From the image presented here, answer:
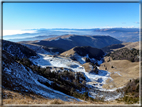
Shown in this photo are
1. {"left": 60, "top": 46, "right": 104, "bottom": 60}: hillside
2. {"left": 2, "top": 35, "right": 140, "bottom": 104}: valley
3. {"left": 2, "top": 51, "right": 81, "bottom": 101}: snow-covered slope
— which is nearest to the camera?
{"left": 2, "top": 51, "right": 81, "bottom": 101}: snow-covered slope

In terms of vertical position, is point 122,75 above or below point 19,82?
below

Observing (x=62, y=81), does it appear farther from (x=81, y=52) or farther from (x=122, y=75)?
(x=81, y=52)

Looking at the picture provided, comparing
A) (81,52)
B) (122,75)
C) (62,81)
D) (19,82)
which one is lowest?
(122,75)

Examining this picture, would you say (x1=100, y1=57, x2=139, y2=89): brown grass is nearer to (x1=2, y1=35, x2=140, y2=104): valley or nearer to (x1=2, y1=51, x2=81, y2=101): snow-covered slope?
(x1=2, y1=35, x2=140, y2=104): valley

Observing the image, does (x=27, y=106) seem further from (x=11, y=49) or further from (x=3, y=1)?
(x=11, y=49)

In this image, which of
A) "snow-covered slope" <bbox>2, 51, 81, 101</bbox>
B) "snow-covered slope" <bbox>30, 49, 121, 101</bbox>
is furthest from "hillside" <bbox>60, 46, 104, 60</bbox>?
"snow-covered slope" <bbox>2, 51, 81, 101</bbox>

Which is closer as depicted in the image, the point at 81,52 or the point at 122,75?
the point at 122,75

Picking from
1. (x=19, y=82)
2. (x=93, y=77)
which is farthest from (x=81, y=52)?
(x=19, y=82)

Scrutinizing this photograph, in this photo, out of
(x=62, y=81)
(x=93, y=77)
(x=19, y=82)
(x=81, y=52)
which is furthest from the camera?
(x=81, y=52)

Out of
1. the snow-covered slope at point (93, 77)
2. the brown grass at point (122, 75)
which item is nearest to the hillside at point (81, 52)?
the snow-covered slope at point (93, 77)

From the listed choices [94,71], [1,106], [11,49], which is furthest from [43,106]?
[11,49]

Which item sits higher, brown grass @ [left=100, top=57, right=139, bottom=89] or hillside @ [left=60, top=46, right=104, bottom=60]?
hillside @ [left=60, top=46, right=104, bottom=60]
